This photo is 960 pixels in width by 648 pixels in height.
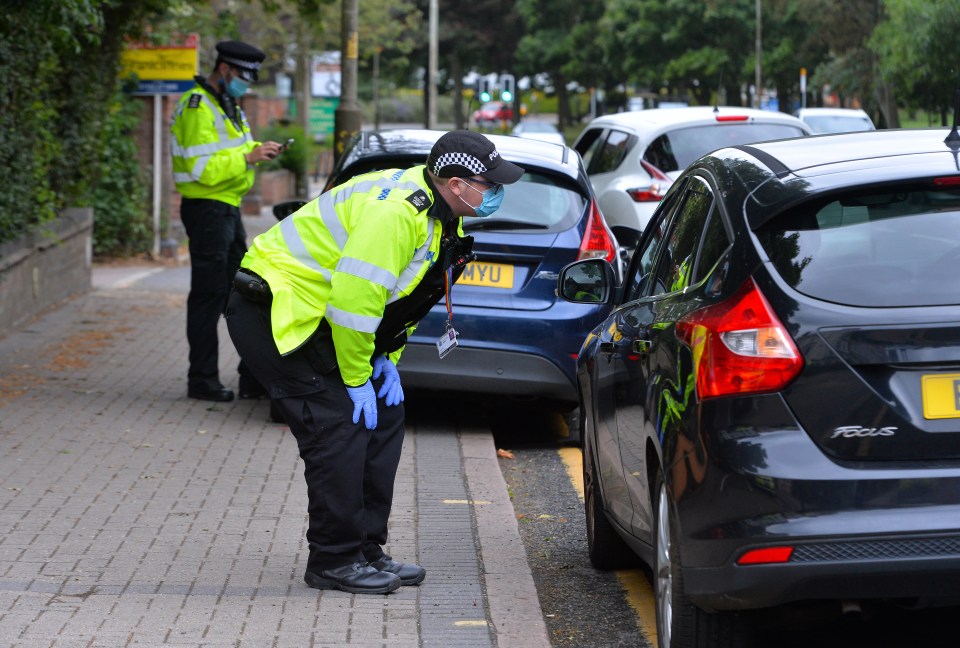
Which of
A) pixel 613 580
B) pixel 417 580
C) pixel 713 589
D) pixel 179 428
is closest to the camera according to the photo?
pixel 713 589

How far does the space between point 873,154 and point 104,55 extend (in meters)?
11.3

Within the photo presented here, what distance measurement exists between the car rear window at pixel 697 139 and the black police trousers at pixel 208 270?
189 inches

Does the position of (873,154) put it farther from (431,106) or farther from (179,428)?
(431,106)

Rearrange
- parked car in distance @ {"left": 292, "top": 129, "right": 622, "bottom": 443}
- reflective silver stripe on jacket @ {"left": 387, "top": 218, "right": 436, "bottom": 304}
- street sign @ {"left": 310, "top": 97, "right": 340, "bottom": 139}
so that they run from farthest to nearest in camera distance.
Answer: street sign @ {"left": 310, "top": 97, "right": 340, "bottom": 139} < parked car in distance @ {"left": 292, "top": 129, "right": 622, "bottom": 443} < reflective silver stripe on jacket @ {"left": 387, "top": 218, "right": 436, "bottom": 304}

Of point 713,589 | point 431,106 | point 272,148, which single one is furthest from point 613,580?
point 431,106

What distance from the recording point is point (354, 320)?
477 centimetres

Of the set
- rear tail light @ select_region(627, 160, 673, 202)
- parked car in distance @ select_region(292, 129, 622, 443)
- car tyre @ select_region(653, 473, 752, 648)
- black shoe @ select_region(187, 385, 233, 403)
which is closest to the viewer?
car tyre @ select_region(653, 473, 752, 648)

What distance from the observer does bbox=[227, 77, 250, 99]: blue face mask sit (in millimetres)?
9031

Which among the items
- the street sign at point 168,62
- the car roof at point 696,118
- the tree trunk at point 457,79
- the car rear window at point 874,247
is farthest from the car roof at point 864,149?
the tree trunk at point 457,79

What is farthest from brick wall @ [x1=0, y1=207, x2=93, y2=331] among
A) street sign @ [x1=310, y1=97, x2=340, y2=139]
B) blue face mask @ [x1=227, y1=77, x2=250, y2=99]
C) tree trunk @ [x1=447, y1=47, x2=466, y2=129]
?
tree trunk @ [x1=447, y1=47, x2=466, y2=129]

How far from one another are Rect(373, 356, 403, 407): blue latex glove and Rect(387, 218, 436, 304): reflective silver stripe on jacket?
0.36m

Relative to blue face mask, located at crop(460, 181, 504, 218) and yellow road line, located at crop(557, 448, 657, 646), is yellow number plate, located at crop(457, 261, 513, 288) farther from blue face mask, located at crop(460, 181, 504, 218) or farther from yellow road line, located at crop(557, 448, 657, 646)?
blue face mask, located at crop(460, 181, 504, 218)

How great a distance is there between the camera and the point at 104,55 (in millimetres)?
14344

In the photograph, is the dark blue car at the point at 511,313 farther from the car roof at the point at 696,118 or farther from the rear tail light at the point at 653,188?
the car roof at the point at 696,118
